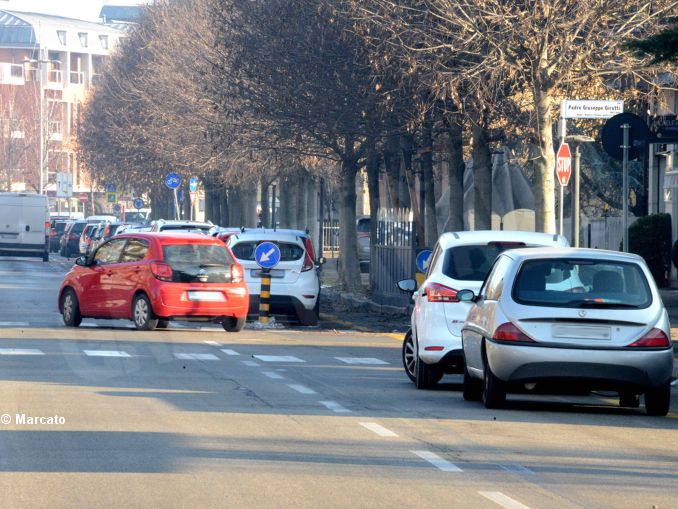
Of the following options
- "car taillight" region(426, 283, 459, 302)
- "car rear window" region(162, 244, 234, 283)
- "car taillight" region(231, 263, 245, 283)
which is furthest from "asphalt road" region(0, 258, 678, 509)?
"car taillight" region(231, 263, 245, 283)

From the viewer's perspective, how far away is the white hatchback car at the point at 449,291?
1462cm

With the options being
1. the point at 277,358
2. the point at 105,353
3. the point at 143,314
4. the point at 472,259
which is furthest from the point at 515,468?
the point at 143,314

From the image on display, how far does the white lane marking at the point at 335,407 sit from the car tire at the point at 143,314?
31.4 feet

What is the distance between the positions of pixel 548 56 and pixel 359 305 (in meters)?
8.42

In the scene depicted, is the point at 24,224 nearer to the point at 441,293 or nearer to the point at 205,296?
the point at 205,296

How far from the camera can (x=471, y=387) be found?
1386 cm

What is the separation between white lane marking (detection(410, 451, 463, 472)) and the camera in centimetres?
946

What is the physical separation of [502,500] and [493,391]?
15.0 ft

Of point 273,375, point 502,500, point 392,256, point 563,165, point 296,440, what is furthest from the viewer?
point 392,256

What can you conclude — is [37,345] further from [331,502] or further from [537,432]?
[331,502]

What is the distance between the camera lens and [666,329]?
1248 cm

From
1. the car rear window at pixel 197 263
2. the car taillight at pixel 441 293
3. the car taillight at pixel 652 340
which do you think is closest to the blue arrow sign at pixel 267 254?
the car rear window at pixel 197 263

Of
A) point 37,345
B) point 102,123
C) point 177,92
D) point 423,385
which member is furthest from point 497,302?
point 102,123

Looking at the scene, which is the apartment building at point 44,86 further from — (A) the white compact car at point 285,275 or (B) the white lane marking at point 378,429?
(B) the white lane marking at point 378,429
